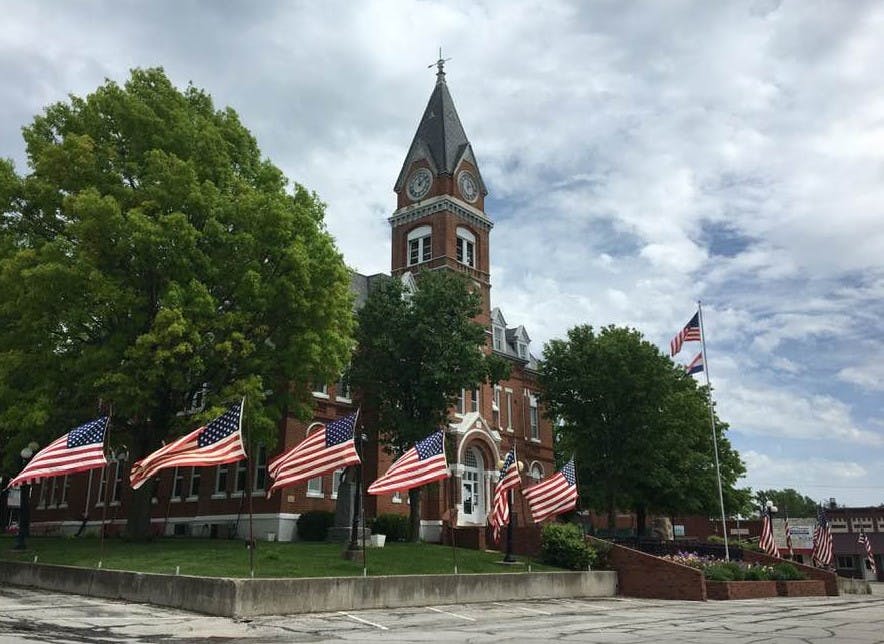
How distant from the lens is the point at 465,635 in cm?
1343

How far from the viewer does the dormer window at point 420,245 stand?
149ft

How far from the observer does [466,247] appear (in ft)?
152

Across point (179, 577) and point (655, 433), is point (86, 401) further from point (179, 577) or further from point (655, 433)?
point (655, 433)

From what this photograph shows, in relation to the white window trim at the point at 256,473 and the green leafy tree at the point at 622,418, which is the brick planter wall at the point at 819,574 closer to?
the green leafy tree at the point at 622,418

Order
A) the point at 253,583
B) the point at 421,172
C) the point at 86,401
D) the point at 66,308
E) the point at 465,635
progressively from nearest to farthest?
the point at 465,635 → the point at 253,583 → the point at 66,308 → the point at 86,401 → the point at 421,172

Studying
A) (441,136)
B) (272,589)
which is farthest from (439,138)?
(272,589)

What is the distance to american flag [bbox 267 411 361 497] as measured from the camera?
18.6m

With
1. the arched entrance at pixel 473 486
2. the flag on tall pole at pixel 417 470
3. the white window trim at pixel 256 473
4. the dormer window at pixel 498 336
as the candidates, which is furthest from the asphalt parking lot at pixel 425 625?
the dormer window at pixel 498 336

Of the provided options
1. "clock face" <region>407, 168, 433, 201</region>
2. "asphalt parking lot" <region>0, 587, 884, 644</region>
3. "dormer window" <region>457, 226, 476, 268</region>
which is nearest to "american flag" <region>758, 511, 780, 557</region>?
"asphalt parking lot" <region>0, 587, 884, 644</region>

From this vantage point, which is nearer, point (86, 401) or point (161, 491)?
point (86, 401)

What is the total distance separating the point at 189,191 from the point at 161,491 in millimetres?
21386

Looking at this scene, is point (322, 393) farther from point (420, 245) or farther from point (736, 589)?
point (736, 589)

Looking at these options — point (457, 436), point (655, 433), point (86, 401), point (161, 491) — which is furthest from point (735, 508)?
point (86, 401)

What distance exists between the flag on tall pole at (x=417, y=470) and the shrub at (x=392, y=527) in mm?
13217
